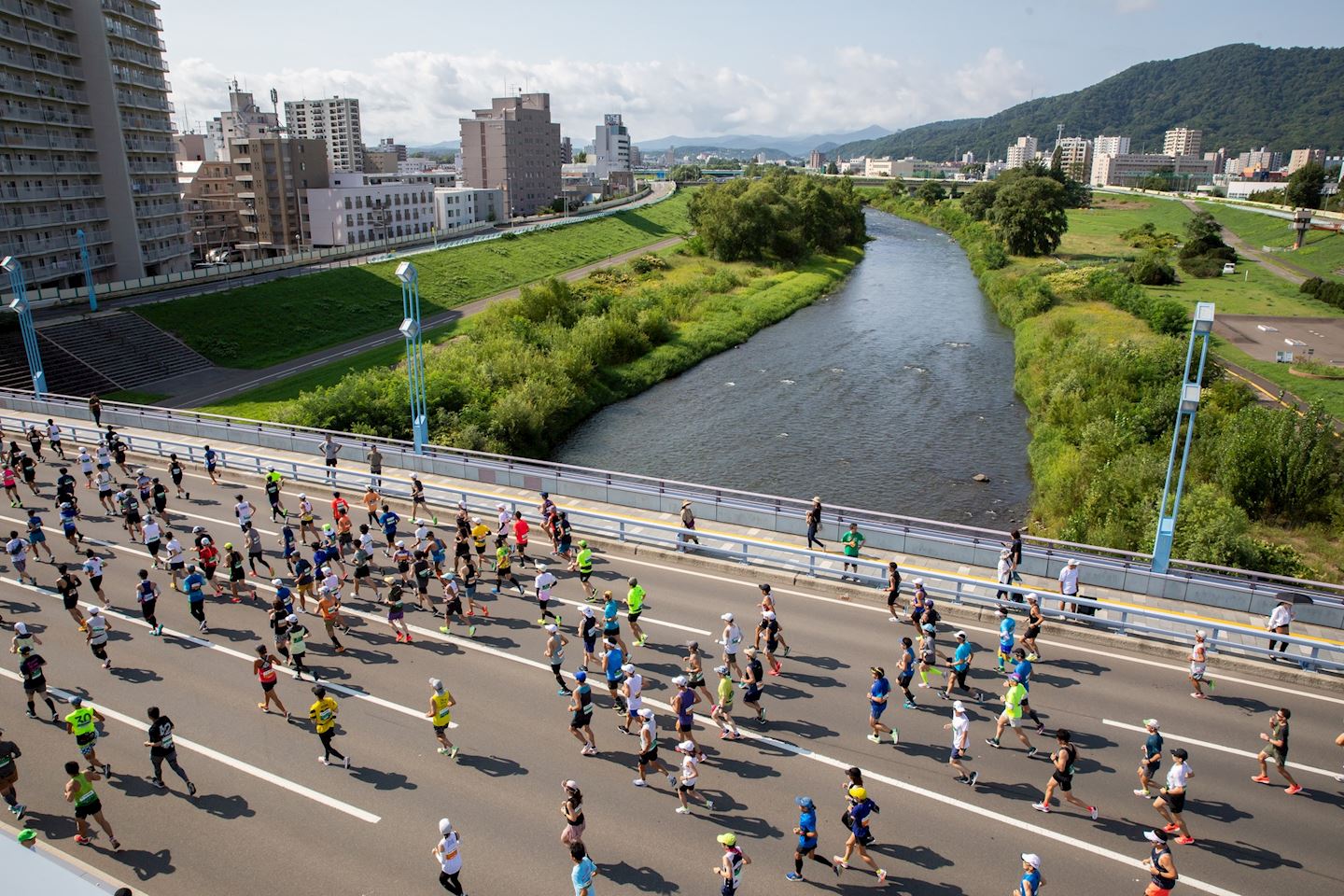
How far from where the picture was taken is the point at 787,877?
1138cm

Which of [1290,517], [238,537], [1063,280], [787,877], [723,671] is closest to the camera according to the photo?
[787,877]

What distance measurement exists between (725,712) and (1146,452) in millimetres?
25979

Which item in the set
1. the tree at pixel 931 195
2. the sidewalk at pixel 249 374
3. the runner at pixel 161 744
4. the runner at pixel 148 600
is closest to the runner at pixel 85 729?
the runner at pixel 161 744

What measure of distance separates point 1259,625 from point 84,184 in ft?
258

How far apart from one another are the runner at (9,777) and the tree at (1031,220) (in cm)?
9486

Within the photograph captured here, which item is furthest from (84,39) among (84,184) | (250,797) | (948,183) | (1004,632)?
(948,183)

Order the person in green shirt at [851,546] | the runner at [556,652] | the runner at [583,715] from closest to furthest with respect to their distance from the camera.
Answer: the runner at [583,715], the runner at [556,652], the person in green shirt at [851,546]

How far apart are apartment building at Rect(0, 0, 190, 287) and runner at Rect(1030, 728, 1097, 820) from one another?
68.1 metres

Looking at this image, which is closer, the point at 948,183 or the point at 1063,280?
the point at 1063,280

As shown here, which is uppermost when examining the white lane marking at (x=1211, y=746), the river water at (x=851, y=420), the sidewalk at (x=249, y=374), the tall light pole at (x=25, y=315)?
the tall light pole at (x=25, y=315)

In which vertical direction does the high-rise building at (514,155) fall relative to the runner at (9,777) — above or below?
above

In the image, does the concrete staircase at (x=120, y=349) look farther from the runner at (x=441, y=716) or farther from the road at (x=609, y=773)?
the runner at (x=441, y=716)

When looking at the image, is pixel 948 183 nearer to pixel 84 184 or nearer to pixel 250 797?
pixel 84 184

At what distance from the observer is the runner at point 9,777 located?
1192cm
